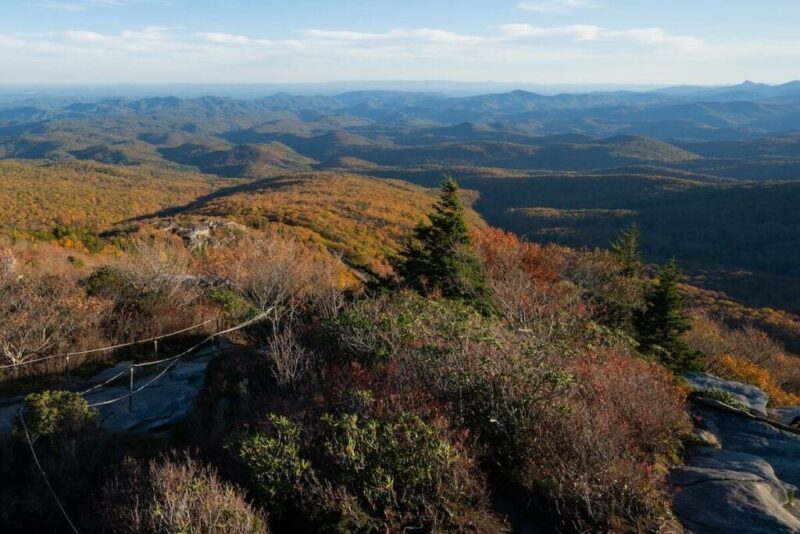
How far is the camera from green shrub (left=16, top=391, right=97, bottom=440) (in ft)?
23.7

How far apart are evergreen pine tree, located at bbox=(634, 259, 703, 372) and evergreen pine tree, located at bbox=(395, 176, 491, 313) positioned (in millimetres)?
5590

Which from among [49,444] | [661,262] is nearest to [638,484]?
[49,444]

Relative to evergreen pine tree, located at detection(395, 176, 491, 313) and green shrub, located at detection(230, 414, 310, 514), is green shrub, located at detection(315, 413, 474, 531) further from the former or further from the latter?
evergreen pine tree, located at detection(395, 176, 491, 313)

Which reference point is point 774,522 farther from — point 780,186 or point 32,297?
point 780,186

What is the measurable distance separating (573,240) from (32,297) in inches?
2807

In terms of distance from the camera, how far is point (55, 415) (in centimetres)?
731

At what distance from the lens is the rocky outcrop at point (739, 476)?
224 inches

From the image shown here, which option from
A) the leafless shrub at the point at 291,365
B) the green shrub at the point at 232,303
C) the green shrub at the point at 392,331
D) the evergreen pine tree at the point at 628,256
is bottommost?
the evergreen pine tree at the point at 628,256

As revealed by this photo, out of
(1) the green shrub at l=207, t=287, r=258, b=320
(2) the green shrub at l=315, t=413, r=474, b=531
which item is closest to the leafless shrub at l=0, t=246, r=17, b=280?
(1) the green shrub at l=207, t=287, r=258, b=320

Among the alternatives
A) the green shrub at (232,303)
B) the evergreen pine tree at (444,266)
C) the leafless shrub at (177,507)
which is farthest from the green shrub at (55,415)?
the evergreen pine tree at (444,266)

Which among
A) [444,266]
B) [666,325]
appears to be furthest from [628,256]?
[444,266]

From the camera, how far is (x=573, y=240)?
74.9 meters

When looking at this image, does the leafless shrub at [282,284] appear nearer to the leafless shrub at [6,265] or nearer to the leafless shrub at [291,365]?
the leafless shrub at [291,365]

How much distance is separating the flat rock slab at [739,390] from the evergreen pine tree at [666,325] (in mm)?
3468
